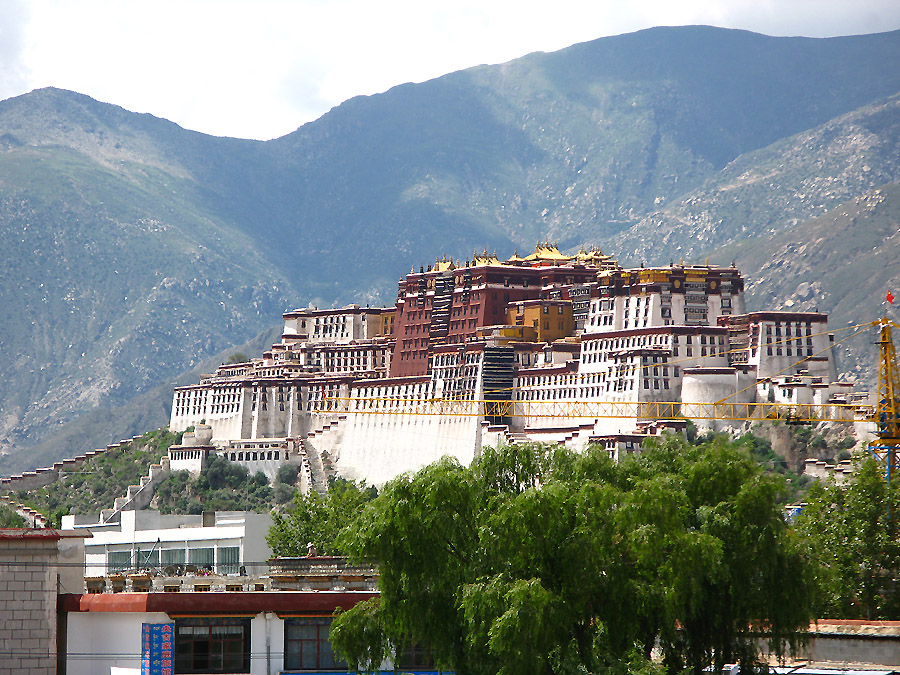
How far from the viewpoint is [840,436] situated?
5768 inches

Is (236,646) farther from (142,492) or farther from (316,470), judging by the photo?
(142,492)

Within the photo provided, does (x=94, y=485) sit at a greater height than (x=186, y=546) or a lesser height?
greater

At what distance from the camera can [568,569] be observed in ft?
152

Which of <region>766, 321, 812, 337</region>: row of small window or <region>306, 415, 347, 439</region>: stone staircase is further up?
<region>766, 321, 812, 337</region>: row of small window

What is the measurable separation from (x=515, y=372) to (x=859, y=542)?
101489 millimetres

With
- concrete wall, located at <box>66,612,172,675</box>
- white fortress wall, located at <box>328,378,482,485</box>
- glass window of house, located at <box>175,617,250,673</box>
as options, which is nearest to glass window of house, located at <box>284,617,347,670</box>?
glass window of house, located at <box>175,617,250,673</box>

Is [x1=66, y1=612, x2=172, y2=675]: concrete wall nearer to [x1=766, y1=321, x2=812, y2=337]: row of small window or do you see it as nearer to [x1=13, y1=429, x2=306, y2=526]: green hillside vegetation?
[x1=766, y1=321, x2=812, y2=337]: row of small window

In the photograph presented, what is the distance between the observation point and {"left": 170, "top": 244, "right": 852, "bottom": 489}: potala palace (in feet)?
495

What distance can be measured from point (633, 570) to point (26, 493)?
151342mm

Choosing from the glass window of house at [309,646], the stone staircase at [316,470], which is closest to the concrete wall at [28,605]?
the glass window of house at [309,646]

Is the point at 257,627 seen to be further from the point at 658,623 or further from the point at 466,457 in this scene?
the point at 466,457

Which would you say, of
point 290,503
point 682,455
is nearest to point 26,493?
point 290,503

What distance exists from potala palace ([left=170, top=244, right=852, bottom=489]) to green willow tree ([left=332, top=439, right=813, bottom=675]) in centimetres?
8751

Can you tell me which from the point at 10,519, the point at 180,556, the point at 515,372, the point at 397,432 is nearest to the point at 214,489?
the point at 397,432
